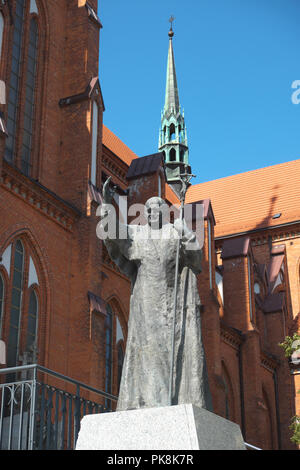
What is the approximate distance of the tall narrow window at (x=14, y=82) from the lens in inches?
634

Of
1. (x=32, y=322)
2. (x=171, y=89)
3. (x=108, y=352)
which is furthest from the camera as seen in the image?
(x=171, y=89)

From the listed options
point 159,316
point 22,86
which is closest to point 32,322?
point 22,86

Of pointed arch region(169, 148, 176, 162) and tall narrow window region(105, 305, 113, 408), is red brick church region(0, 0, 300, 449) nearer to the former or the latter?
tall narrow window region(105, 305, 113, 408)

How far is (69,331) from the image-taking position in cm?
1518

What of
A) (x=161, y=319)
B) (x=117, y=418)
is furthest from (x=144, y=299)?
(x=117, y=418)

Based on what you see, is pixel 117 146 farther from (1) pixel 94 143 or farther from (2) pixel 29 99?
(2) pixel 29 99

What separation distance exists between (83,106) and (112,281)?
181 inches

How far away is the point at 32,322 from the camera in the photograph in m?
14.5

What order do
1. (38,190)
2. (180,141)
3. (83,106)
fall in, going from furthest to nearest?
(180,141) → (83,106) → (38,190)

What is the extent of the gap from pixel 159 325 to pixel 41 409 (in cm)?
171

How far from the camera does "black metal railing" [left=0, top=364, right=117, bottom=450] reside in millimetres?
6719

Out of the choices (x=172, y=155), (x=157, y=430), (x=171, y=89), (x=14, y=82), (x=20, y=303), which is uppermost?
(x=171, y=89)

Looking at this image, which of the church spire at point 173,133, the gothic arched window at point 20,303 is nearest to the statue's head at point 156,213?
the gothic arched window at point 20,303
